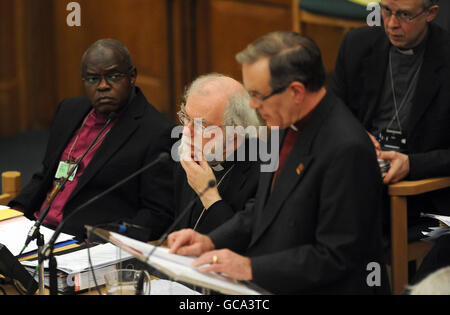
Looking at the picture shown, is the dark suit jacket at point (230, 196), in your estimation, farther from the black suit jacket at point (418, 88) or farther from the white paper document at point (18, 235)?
the black suit jacket at point (418, 88)

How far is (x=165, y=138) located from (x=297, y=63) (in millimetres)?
1286

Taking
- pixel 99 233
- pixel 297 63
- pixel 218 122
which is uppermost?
pixel 297 63

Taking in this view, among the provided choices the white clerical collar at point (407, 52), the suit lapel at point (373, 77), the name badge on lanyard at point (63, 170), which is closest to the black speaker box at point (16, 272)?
the name badge on lanyard at point (63, 170)

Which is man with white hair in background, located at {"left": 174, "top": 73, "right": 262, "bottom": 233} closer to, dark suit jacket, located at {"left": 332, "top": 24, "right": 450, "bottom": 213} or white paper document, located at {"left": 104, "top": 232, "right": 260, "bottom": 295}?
white paper document, located at {"left": 104, "top": 232, "right": 260, "bottom": 295}

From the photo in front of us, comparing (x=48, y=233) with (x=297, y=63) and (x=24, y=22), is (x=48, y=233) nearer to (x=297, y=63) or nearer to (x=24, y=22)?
(x=297, y=63)

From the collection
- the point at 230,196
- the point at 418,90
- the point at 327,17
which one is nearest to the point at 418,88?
the point at 418,90

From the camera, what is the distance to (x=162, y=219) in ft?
9.63

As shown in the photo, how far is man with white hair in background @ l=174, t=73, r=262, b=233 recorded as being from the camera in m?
2.46

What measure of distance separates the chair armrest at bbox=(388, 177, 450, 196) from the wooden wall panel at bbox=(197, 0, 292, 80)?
115 inches

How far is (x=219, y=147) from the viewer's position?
252cm

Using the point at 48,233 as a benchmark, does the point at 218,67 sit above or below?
above

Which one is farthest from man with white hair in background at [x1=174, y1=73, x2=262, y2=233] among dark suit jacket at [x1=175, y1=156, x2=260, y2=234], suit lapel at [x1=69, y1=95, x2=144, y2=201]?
suit lapel at [x1=69, y1=95, x2=144, y2=201]

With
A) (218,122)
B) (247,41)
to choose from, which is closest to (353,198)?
(218,122)

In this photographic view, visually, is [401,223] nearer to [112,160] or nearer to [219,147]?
[219,147]
